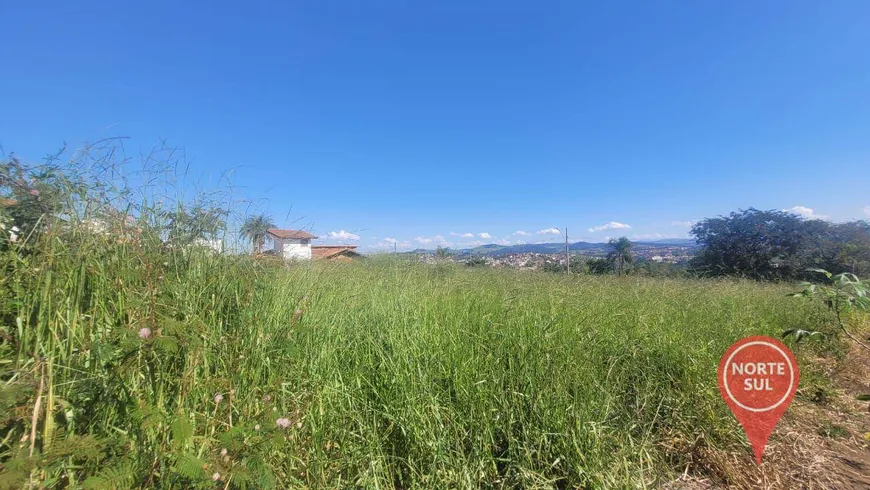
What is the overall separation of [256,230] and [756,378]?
311 cm

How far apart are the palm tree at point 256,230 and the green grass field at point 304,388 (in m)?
0.24

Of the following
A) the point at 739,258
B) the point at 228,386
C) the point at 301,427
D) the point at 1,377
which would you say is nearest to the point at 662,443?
the point at 301,427

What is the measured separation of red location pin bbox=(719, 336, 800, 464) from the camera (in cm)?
126

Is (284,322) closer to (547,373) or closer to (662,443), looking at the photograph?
(547,373)

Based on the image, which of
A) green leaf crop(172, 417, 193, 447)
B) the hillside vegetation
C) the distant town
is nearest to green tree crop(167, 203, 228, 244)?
the hillside vegetation

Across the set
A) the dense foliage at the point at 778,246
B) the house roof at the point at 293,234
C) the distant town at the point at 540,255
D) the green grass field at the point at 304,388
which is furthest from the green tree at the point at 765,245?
the house roof at the point at 293,234

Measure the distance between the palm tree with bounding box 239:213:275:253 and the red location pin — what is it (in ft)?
9.55

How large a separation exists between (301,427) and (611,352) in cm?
192

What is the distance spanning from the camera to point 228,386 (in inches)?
59.9

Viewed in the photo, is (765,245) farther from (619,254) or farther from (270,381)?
(270,381)

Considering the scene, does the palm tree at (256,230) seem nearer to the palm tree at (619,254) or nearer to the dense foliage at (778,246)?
the palm tree at (619,254)

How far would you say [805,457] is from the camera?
5.30 feet

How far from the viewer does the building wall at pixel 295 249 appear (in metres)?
3.53

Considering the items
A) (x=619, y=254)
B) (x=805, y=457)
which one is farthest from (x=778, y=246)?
(x=805, y=457)
